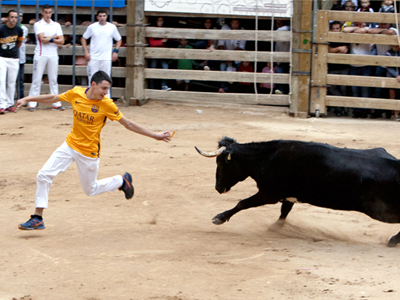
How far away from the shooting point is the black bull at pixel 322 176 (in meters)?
5.00

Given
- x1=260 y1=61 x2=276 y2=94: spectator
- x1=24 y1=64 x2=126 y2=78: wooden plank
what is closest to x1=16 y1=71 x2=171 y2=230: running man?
x1=260 y1=61 x2=276 y2=94: spectator

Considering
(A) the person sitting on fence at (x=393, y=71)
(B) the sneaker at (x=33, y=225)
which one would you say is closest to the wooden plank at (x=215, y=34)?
(A) the person sitting on fence at (x=393, y=71)

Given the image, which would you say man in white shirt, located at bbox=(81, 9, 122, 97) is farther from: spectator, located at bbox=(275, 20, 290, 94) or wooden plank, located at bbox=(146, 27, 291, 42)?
spectator, located at bbox=(275, 20, 290, 94)

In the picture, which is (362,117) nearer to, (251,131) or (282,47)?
(282,47)

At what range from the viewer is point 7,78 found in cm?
1203

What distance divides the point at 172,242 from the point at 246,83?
319 inches

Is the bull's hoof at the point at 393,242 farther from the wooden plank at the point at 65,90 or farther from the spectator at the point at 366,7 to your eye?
the wooden plank at the point at 65,90

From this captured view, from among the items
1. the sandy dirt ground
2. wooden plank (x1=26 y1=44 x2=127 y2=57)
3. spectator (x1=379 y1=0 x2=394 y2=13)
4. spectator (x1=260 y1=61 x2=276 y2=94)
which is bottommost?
the sandy dirt ground

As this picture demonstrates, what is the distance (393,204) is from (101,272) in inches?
105

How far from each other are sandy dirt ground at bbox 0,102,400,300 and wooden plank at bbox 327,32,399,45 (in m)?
3.16

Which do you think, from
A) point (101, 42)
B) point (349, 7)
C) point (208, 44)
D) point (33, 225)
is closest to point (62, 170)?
point (33, 225)

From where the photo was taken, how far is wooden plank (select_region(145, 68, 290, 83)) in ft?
40.3

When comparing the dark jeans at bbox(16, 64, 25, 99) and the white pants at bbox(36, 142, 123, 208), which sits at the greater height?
the dark jeans at bbox(16, 64, 25, 99)

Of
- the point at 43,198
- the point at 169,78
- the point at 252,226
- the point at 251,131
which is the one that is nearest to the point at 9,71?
the point at 169,78
